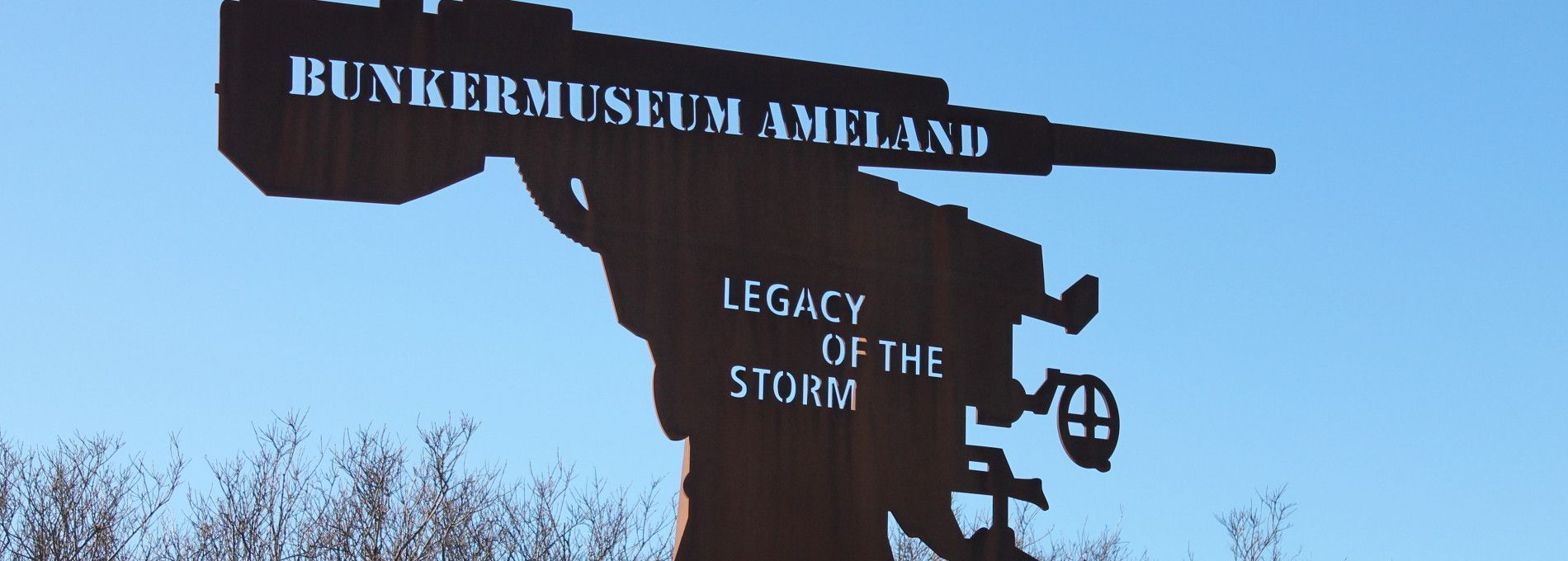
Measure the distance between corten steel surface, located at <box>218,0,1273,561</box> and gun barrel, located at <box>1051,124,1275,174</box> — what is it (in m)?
0.29

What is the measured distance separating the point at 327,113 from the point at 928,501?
2.13 meters

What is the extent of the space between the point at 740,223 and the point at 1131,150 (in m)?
1.55

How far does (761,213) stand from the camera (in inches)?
224

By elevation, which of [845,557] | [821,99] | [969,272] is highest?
[821,99]

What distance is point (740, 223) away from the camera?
5648 millimetres

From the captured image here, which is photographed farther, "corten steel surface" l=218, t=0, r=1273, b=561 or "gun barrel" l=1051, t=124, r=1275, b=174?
"gun barrel" l=1051, t=124, r=1275, b=174

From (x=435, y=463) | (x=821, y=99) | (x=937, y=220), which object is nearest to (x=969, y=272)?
(x=937, y=220)

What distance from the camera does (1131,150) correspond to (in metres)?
6.42

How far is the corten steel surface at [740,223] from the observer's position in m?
5.36

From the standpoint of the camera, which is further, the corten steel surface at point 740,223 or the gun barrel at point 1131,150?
the gun barrel at point 1131,150

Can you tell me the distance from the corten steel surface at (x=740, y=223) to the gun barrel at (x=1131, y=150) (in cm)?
29

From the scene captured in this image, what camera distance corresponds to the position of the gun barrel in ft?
20.9

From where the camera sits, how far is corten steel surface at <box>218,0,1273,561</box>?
17.6 ft

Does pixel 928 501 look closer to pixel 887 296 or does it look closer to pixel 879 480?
pixel 879 480
